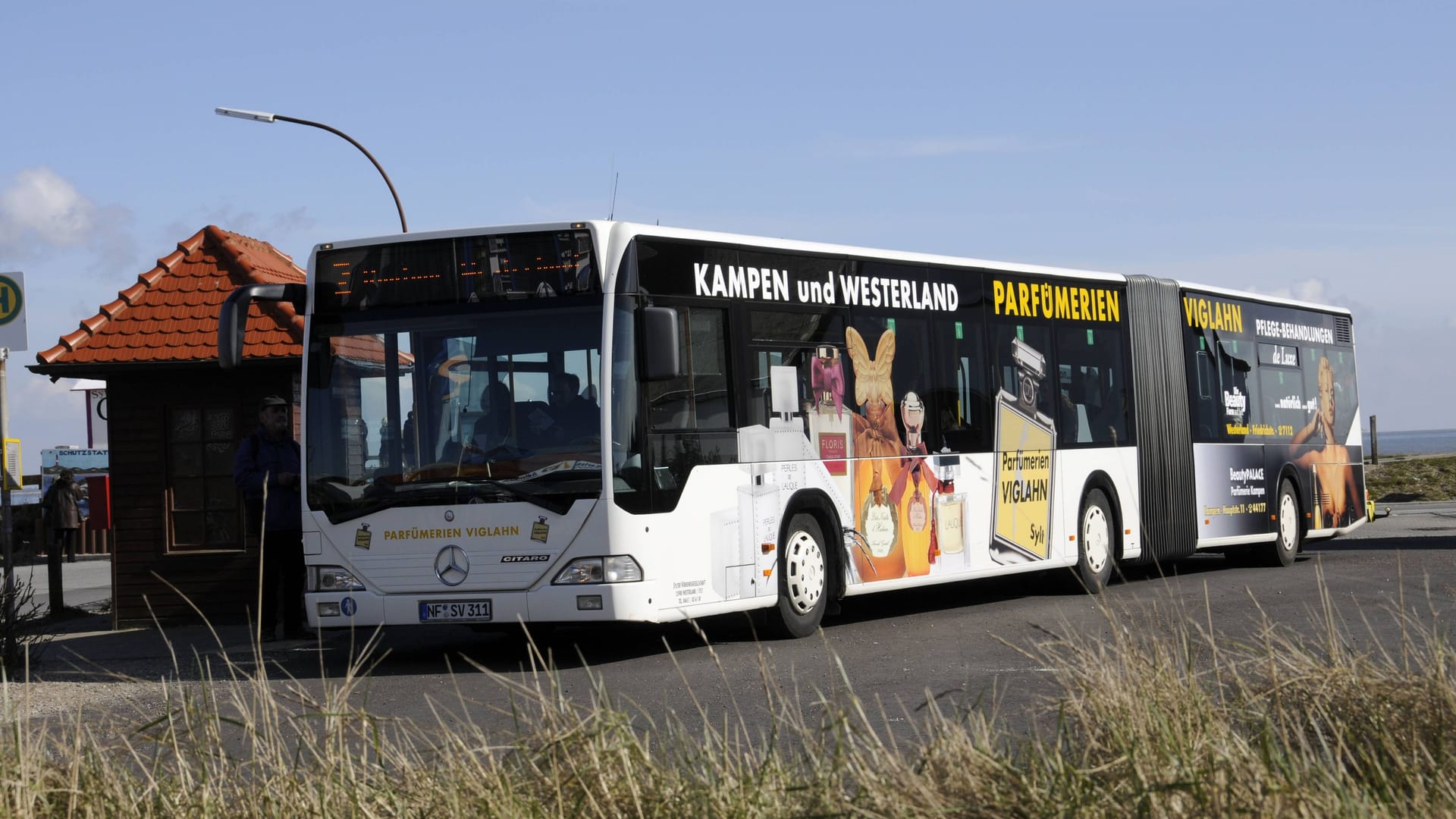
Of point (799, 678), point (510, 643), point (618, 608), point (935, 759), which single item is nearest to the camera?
point (935, 759)

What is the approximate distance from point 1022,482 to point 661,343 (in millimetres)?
5442

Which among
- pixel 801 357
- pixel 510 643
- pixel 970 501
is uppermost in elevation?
pixel 801 357

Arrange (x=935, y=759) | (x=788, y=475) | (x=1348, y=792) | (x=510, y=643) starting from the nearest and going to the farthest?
(x=1348, y=792)
(x=935, y=759)
(x=788, y=475)
(x=510, y=643)

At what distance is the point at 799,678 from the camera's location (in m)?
9.61

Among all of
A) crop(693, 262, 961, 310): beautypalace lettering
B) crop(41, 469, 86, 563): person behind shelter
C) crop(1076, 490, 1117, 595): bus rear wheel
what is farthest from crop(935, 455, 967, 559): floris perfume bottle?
crop(41, 469, 86, 563): person behind shelter

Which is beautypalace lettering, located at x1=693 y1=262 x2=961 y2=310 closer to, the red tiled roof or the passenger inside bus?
the passenger inside bus

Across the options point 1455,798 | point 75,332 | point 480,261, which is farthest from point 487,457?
point 1455,798

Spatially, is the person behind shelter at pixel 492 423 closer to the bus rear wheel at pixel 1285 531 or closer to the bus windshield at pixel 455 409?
the bus windshield at pixel 455 409

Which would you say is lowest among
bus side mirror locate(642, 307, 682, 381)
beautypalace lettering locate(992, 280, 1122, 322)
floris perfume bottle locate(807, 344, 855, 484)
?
floris perfume bottle locate(807, 344, 855, 484)

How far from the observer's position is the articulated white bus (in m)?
11.0

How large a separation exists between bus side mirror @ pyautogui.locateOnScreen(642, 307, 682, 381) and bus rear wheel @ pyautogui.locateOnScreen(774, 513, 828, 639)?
2031 millimetres

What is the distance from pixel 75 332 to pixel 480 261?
630 centimetres

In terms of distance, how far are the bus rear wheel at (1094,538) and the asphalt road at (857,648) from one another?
1.13ft

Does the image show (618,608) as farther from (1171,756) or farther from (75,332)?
(75,332)
